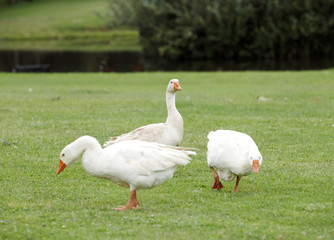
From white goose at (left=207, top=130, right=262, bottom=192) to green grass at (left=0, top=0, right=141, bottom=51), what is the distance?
52.2 m

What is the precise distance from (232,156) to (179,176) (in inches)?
71.0

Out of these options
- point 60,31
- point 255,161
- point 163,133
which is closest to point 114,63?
point 60,31

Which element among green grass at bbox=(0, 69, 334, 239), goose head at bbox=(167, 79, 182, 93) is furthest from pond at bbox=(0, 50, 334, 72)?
goose head at bbox=(167, 79, 182, 93)

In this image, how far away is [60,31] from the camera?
74.5 meters

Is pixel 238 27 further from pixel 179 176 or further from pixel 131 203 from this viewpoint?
pixel 131 203

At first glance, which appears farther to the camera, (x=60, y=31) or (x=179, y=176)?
(x=60, y=31)

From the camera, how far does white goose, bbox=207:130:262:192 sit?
25.1ft

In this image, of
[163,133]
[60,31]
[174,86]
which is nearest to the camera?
[163,133]

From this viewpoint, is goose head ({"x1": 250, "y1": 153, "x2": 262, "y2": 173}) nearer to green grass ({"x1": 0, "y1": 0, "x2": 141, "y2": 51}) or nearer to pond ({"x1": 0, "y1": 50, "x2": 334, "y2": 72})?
pond ({"x1": 0, "y1": 50, "x2": 334, "y2": 72})

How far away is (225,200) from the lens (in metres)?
7.71

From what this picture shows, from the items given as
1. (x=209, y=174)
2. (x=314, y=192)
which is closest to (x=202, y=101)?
(x=209, y=174)

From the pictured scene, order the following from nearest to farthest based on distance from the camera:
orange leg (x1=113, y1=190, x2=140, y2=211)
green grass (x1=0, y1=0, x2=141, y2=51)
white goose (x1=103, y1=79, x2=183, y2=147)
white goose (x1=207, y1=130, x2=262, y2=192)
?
orange leg (x1=113, y1=190, x2=140, y2=211) → white goose (x1=207, y1=130, x2=262, y2=192) → white goose (x1=103, y1=79, x2=183, y2=147) → green grass (x1=0, y1=0, x2=141, y2=51)

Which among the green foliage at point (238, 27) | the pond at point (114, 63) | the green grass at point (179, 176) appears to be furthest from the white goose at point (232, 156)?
the green foliage at point (238, 27)

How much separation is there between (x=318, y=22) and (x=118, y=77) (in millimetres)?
26186
